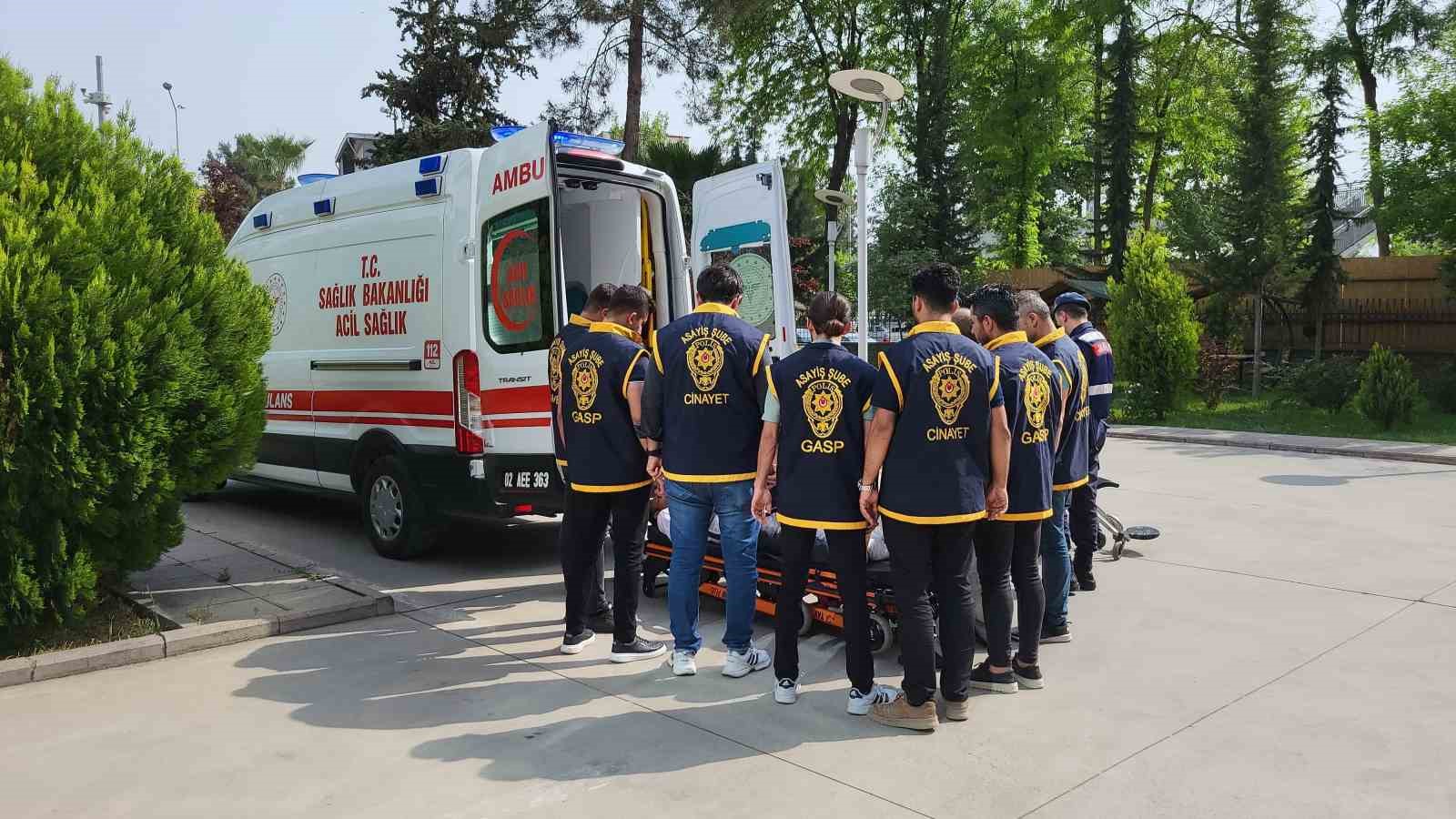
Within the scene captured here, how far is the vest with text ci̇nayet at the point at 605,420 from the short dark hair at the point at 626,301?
15cm

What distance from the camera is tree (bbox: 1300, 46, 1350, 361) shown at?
69.5 ft

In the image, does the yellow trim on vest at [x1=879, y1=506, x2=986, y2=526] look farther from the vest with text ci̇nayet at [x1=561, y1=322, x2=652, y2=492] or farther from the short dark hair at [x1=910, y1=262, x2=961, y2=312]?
the vest with text ci̇nayet at [x1=561, y1=322, x2=652, y2=492]

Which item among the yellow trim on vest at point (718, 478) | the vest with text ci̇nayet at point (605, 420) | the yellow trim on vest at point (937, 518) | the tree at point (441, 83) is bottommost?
the yellow trim on vest at point (937, 518)

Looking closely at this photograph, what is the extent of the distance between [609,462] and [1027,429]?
2.00 meters

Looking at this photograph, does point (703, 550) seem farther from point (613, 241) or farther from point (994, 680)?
point (613, 241)

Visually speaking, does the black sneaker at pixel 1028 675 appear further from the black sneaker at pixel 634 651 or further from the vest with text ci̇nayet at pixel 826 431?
the black sneaker at pixel 634 651

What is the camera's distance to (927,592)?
172 inches

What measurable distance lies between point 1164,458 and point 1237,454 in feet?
3.94

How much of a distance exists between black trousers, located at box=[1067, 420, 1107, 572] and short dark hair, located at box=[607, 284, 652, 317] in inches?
117

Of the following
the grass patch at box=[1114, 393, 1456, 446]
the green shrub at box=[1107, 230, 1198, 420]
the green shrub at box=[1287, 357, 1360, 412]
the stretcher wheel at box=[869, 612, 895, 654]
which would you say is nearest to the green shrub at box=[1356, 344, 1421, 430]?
the grass patch at box=[1114, 393, 1456, 446]

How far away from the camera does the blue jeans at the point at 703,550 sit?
4883 millimetres

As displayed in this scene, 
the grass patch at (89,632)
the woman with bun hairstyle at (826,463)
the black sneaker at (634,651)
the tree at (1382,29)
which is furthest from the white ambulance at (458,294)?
the tree at (1382,29)

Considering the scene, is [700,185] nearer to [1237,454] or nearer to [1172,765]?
[1172,765]

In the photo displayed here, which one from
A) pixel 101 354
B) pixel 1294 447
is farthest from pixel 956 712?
pixel 1294 447
